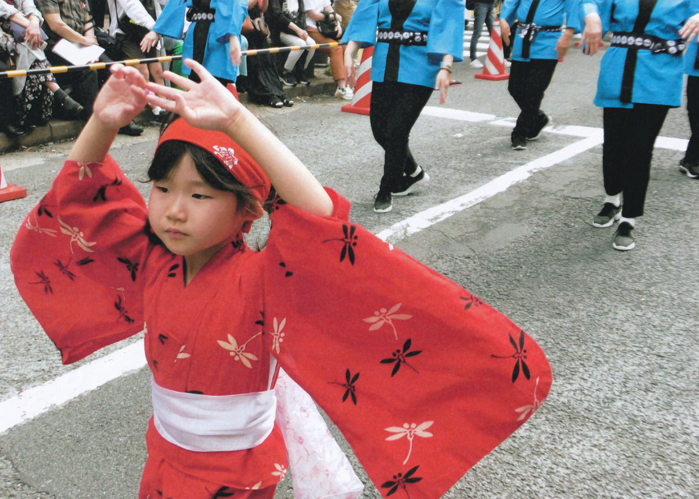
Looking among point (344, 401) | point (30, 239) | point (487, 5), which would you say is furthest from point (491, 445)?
point (487, 5)

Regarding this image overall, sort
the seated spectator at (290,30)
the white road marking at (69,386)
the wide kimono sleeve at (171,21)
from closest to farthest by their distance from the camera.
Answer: the white road marking at (69,386) → the wide kimono sleeve at (171,21) → the seated spectator at (290,30)

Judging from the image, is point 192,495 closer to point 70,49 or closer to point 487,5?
point 70,49

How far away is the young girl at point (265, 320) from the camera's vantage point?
120 centimetres

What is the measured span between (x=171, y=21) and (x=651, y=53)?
12.0ft

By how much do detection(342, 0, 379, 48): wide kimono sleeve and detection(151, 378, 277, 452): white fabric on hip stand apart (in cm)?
346

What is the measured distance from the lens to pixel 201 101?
1.13 meters

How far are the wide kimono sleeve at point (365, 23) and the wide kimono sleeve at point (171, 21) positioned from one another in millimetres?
1644

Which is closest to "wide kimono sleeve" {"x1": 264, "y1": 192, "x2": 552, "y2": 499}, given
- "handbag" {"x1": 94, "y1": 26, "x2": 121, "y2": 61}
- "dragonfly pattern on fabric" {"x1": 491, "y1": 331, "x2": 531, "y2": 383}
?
"dragonfly pattern on fabric" {"x1": 491, "y1": 331, "x2": 531, "y2": 383}

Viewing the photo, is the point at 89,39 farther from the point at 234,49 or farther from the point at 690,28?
the point at 690,28

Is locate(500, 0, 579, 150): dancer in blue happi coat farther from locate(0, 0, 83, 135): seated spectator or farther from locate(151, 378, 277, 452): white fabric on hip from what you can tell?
locate(151, 378, 277, 452): white fabric on hip

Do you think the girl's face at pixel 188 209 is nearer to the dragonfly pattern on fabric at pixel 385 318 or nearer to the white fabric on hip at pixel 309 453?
the dragonfly pattern on fabric at pixel 385 318

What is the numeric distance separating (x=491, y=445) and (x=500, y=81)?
9.63m

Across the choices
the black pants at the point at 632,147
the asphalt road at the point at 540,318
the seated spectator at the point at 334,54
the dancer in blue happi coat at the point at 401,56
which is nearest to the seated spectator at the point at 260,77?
the seated spectator at the point at 334,54

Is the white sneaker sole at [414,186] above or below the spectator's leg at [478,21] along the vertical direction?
below
